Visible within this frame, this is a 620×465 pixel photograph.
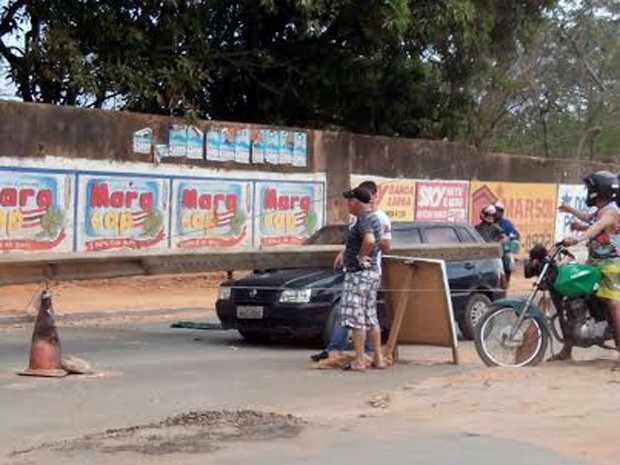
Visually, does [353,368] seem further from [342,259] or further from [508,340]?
[508,340]

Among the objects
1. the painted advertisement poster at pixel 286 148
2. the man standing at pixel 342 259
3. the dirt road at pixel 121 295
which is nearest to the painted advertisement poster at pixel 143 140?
the dirt road at pixel 121 295

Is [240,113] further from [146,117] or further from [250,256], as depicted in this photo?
[250,256]

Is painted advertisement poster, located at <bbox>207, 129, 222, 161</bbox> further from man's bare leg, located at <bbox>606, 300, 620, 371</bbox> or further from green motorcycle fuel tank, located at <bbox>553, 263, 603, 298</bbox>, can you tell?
man's bare leg, located at <bbox>606, 300, 620, 371</bbox>

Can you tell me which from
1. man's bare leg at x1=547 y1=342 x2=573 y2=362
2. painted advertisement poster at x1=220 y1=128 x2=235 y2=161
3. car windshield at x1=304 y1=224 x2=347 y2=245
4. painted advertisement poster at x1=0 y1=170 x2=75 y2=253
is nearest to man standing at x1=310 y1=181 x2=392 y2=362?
man's bare leg at x1=547 y1=342 x2=573 y2=362

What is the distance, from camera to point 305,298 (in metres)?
12.8

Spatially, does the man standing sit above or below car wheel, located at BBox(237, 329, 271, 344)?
above

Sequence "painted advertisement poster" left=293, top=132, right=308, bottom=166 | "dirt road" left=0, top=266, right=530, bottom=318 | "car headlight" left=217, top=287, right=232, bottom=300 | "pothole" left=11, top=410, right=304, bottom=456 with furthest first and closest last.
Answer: "painted advertisement poster" left=293, top=132, right=308, bottom=166 → "dirt road" left=0, top=266, right=530, bottom=318 → "car headlight" left=217, top=287, right=232, bottom=300 → "pothole" left=11, top=410, right=304, bottom=456

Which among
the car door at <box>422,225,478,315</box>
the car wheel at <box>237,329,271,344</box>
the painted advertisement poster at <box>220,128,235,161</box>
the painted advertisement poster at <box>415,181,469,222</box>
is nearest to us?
the car wheel at <box>237,329,271,344</box>

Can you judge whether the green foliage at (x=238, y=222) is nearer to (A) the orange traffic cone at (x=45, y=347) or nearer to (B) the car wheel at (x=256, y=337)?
(B) the car wheel at (x=256, y=337)

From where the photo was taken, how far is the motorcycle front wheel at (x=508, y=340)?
428 inches

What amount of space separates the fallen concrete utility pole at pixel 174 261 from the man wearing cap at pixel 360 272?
1789 millimetres

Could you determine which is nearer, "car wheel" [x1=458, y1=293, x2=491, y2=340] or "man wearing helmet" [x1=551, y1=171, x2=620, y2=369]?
"man wearing helmet" [x1=551, y1=171, x2=620, y2=369]

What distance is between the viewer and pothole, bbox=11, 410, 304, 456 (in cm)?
704

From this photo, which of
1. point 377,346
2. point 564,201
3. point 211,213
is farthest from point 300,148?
point 377,346
